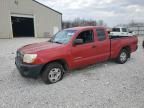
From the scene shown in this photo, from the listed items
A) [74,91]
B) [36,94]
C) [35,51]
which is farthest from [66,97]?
[35,51]

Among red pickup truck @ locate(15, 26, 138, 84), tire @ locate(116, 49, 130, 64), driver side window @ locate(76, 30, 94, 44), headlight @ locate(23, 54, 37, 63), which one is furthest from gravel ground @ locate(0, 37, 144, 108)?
driver side window @ locate(76, 30, 94, 44)

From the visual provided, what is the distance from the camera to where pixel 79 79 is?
5453 millimetres

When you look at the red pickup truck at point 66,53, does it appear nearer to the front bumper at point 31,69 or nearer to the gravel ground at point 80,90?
the front bumper at point 31,69

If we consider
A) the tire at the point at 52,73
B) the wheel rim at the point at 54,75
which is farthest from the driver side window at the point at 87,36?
the wheel rim at the point at 54,75

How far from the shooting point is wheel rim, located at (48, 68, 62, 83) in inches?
200

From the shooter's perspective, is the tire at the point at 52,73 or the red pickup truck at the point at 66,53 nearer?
the red pickup truck at the point at 66,53

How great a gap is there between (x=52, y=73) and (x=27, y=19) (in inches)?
818

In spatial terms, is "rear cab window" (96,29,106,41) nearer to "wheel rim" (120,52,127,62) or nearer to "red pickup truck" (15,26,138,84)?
"red pickup truck" (15,26,138,84)

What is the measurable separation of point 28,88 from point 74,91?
1383 millimetres

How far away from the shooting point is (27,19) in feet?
79.3

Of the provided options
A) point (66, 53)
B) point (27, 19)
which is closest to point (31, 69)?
point (66, 53)

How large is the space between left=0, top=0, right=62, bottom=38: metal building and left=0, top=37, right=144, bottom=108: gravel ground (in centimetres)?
1660

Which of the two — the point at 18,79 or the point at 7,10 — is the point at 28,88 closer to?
the point at 18,79

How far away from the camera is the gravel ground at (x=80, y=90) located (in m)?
3.88
